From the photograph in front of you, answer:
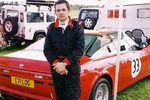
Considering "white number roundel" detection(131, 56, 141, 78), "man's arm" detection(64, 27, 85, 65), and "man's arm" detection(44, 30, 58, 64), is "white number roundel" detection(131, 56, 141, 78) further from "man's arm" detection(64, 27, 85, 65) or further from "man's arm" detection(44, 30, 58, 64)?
"man's arm" detection(44, 30, 58, 64)

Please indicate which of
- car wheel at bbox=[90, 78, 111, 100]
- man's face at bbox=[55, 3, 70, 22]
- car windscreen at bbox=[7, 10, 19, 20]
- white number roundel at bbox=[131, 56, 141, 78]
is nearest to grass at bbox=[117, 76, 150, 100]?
white number roundel at bbox=[131, 56, 141, 78]

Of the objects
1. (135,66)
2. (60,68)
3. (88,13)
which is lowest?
(135,66)

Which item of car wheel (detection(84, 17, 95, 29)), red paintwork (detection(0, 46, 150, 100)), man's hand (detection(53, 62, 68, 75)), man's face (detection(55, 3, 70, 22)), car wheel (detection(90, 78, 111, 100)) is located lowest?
car wheel (detection(90, 78, 111, 100))

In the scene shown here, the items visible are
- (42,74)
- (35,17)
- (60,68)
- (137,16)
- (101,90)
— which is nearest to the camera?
(60,68)

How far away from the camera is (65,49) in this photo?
266 cm

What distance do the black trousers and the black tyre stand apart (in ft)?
24.5

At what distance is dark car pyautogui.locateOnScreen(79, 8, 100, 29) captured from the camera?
1317 centimetres

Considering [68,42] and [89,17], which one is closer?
[68,42]

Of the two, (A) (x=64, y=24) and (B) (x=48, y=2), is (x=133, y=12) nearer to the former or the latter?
(B) (x=48, y=2)

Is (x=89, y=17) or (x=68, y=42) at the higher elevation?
(x=89, y=17)

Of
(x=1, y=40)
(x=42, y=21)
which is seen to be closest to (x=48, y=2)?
(x=42, y=21)

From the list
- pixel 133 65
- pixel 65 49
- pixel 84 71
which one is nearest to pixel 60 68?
pixel 65 49

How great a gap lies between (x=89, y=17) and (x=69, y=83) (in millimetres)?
10929

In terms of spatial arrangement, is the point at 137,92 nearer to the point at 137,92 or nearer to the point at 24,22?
the point at 137,92
